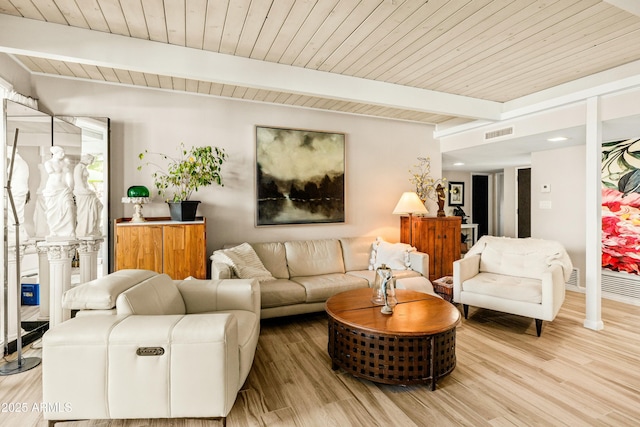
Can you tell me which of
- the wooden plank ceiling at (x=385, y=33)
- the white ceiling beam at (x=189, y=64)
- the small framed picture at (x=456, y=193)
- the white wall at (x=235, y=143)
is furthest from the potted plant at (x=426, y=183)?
the small framed picture at (x=456, y=193)

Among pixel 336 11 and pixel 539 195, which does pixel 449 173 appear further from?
pixel 336 11

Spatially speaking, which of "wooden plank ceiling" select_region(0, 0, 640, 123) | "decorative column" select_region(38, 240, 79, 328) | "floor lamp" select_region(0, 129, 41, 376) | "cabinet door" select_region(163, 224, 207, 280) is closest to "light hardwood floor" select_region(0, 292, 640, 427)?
"floor lamp" select_region(0, 129, 41, 376)

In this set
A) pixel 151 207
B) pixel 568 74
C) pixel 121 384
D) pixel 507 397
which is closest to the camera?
pixel 121 384

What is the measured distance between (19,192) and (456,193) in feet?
26.6

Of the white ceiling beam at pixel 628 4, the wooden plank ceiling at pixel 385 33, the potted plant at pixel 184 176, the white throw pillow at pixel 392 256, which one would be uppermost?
the wooden plank ceiling at pixel 385 33

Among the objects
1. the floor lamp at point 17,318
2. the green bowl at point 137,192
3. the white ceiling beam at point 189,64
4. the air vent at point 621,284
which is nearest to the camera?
the white ceiling beam at point 189,64

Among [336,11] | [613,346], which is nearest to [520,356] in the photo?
[613,346]

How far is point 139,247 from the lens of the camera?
10.6 ft

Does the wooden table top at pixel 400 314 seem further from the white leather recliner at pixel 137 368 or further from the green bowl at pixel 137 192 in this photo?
the green bowl at pixel 137 192

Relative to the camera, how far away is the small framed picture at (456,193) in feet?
27.4

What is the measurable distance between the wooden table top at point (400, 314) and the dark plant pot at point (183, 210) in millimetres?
1719

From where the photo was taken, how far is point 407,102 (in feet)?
12.6

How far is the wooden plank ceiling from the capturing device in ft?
7.50

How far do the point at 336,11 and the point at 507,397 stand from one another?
9.25 ft
